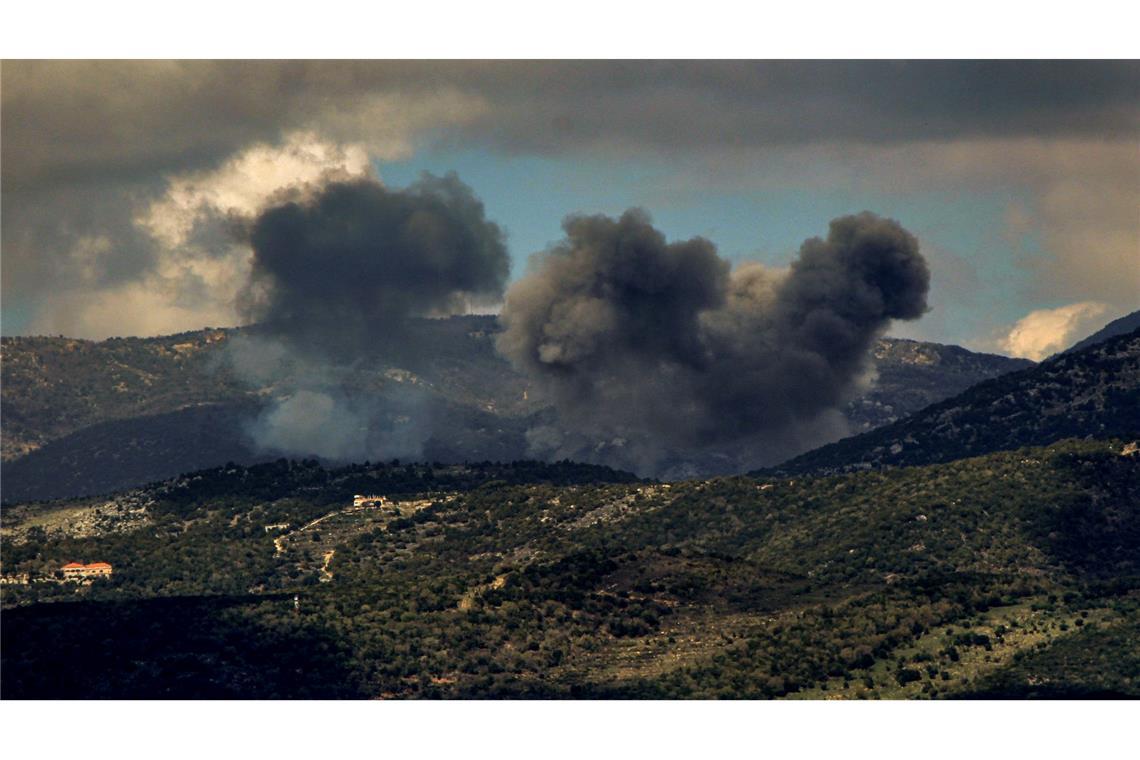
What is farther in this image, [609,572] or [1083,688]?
[609,572]

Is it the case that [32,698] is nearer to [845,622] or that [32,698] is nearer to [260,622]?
Result: [260,622]

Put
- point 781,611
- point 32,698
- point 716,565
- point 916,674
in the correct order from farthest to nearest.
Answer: point 716,565 → point 781,611 → point 916,674 → point 32,698

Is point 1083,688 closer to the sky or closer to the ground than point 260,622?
closer to the ground

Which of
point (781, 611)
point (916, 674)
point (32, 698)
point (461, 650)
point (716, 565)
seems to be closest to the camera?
point (32, 698)

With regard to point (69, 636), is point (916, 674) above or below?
below

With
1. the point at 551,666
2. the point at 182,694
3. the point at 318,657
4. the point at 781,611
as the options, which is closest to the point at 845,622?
the point at 781,611

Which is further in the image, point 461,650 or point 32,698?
point 461,650

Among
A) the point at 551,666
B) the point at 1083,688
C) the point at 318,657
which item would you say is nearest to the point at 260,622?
the point at 318,657

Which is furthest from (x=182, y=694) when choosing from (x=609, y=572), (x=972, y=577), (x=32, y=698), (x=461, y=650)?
(x=972, y=577)

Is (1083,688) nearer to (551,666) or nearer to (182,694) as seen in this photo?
(551,666)
